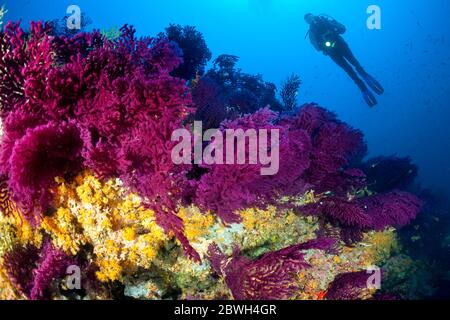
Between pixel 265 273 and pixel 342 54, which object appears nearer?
pixel 265 273

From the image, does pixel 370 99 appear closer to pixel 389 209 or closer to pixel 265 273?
pixel 389 209

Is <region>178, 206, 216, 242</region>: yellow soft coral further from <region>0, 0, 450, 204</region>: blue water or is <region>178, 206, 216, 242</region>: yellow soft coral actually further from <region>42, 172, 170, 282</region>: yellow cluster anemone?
<region>0, 0, 450, 204</region>: blue water

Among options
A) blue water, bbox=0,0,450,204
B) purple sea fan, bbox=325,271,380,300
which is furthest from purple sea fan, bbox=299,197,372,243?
blue water, bbox=0,0,450,204

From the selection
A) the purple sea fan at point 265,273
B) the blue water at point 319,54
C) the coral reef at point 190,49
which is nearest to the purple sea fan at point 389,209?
the purple sea fan at point 265,273

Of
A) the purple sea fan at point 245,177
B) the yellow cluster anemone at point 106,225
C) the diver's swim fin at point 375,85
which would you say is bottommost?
the yellow cluster anemone at point 106,225

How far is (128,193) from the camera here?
8.85 ft

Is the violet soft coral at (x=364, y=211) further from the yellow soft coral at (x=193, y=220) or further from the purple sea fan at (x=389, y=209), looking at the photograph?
the yellow soft coral at (x=193, y=220)

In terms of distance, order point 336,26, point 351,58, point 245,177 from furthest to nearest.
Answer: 1. point 351,58
2. point 336,26
3. point 245,177

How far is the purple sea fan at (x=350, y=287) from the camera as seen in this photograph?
3433mm

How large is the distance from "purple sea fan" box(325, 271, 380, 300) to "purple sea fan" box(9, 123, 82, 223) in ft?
9.47

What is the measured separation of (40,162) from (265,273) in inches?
80.3

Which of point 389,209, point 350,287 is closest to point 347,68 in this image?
point 389,209
